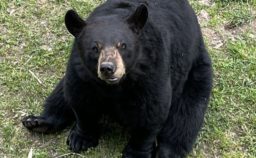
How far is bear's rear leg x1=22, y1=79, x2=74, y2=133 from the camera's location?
222 inches

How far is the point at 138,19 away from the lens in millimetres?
4641

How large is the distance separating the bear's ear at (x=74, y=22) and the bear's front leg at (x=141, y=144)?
3.34 ft

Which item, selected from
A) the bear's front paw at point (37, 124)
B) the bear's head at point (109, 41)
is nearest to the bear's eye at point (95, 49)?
the bear's head at point (109, 41)

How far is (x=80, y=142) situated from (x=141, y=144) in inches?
23.2

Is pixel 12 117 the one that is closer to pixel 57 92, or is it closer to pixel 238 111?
pixel 57 92

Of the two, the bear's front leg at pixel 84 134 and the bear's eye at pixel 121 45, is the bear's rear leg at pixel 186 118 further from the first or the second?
the bear's eye at pixel 121 45

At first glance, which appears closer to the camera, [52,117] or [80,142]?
[80,142]

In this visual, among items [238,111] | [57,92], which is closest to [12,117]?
[57,92]

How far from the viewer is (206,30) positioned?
691cm

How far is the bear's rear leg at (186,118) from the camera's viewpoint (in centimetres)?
550

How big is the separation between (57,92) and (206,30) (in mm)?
2044

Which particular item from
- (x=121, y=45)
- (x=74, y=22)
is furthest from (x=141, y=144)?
(x=74, y=22)

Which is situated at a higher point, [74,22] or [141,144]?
[74,22]

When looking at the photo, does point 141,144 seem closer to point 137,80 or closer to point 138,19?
point 137,80
